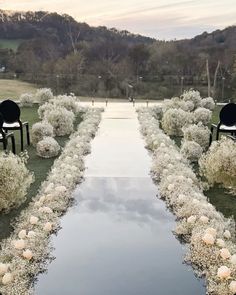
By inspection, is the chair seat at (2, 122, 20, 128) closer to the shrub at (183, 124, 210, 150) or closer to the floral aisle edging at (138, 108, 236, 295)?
the floral aisle edging at (138, 108, 236, 295)

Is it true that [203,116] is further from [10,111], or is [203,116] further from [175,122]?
[10,111]

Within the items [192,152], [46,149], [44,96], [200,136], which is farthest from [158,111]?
[46,149]

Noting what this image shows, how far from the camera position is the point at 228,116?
25.0ft

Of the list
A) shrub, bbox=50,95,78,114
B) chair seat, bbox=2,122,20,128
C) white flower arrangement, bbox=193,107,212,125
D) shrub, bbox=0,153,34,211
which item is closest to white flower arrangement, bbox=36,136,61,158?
chair seat, bbox=2,122,20,128

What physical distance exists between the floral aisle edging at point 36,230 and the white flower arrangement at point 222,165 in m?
1.57

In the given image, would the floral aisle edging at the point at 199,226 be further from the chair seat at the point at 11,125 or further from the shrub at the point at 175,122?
the shrub at the point at 175,122

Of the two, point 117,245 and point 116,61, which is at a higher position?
point 116,61

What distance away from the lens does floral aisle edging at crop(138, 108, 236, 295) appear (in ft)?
10.4

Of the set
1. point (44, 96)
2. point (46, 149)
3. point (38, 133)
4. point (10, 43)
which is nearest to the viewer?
point (46, 149)

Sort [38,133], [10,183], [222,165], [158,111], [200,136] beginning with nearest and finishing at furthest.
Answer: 1. [10,183]
2. [222,165]
3. [200,136]
4. [38,133]
5. [158,111]

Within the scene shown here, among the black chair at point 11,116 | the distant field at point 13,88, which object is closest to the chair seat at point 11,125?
the black chair at point 11,116

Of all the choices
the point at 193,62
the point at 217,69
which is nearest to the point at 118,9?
the point at 193,62

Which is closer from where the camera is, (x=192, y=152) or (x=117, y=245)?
(x=117, y=245)

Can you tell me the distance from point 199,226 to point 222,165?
1512 millimetres
